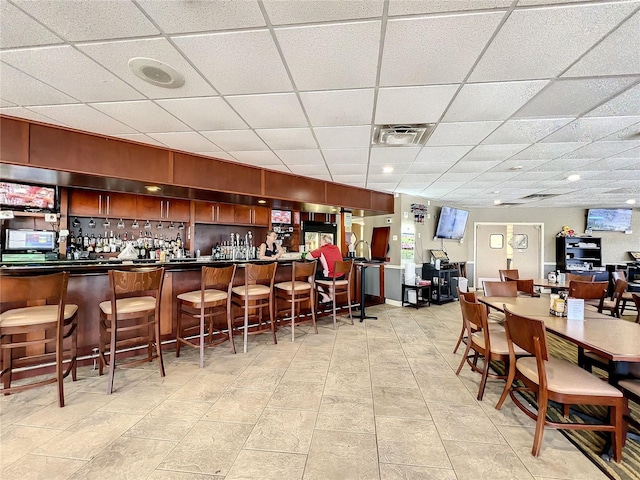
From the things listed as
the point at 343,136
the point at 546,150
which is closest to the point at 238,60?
the point at 343,136

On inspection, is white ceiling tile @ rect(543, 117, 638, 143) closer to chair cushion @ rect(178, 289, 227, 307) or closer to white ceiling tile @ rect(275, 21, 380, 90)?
white ceiling tile @ rect(275, 21, 380, 90)

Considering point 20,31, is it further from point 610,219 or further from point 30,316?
point 610,219

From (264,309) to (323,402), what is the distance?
2.19 m

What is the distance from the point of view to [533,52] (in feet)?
6.16

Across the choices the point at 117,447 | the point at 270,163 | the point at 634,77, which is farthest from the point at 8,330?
the point at 634,77

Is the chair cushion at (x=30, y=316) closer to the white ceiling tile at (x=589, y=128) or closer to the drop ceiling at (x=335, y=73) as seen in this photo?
the drop ceiling at (x=335, y=73)

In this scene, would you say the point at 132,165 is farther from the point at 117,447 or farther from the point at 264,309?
the point at 117,447

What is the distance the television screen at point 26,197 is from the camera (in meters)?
4.20

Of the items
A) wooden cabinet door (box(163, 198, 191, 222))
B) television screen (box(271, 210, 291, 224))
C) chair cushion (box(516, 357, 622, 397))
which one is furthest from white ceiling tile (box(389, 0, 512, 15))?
television screen (box(271, 210, 291, 224))

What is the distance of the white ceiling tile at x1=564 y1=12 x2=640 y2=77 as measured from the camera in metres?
1.67

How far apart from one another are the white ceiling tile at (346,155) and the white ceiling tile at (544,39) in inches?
73.9

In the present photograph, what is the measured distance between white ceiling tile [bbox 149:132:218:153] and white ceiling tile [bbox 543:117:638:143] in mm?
4203

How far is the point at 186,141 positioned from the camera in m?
3.59

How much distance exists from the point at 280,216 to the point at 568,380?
6109 millimetres
